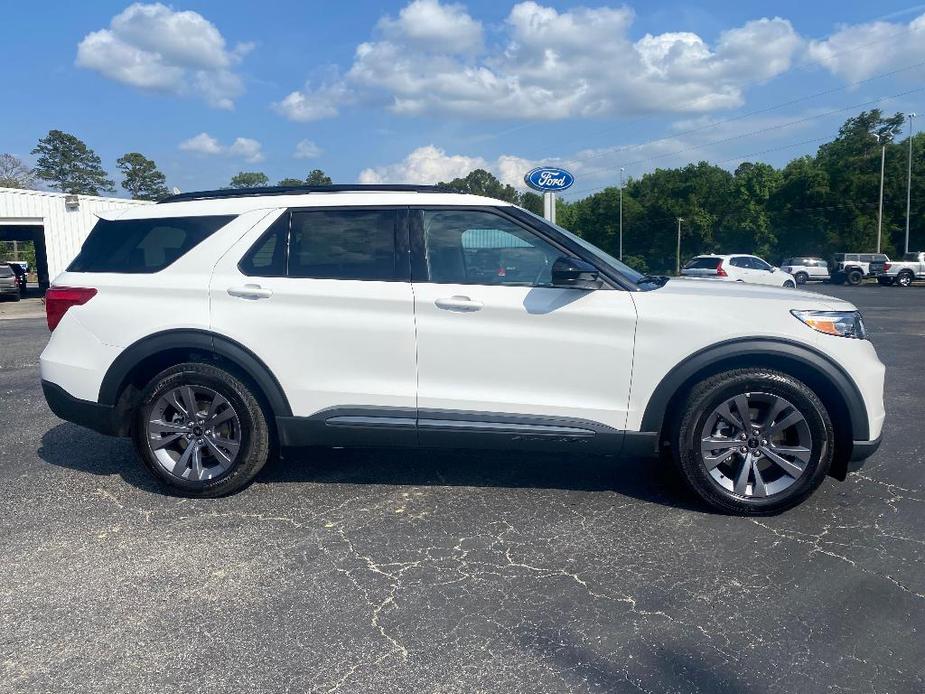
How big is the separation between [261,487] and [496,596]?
2.00 meters

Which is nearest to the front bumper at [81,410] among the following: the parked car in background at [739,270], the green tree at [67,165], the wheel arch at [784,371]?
the wheel arch at [784,371]

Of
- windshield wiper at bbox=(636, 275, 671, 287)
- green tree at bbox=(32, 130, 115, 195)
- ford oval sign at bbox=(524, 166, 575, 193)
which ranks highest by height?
green tree at bbox=(32, 130, 115, 195)

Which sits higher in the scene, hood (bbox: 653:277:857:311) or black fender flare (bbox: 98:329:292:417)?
hood (bbox: 653:277:857:311)

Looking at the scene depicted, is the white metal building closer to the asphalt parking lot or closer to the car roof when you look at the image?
the car roof

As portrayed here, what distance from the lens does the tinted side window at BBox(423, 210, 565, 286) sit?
155 inches

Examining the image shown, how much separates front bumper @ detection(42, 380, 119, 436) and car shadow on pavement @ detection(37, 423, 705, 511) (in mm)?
464

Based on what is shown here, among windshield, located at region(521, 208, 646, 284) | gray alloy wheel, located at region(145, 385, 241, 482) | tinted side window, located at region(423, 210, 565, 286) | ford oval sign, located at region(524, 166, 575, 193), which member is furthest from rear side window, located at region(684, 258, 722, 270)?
gray alloy wheel, located at region(145, 385, 241, 482)

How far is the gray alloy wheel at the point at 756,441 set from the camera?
3783 mm

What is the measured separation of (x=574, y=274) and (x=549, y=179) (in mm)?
11095

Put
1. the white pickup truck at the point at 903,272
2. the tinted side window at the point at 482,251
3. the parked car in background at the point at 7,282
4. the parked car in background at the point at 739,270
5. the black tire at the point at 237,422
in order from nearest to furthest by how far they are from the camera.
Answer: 1. the tinted side window at the point at 482,251
2. the black tire at the point at 237,422
3. the parked car in background at the point at 7,282
4. the parked car in background at the point at 739,270
5. the white pickup truck at the point at 903,272

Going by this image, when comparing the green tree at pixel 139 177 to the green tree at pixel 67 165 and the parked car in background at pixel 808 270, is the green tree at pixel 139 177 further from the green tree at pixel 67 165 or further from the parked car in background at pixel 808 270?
the parked car in background at pixel 808 270

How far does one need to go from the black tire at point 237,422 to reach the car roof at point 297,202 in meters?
0.99

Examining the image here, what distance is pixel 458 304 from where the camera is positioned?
3.87 meters

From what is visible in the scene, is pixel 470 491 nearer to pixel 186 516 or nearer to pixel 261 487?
pixel 261 487
